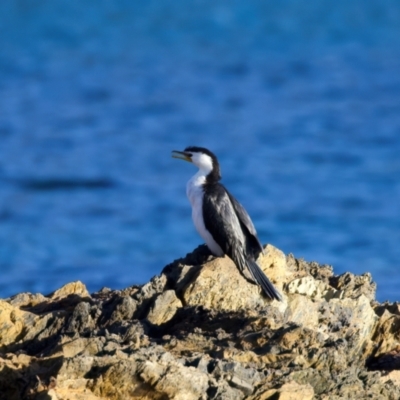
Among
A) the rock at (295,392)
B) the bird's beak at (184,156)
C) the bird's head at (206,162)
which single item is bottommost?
the rock at (295,392)

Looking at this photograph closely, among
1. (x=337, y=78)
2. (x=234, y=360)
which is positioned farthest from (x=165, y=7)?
(x=234, y=360)

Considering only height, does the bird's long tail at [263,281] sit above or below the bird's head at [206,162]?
below

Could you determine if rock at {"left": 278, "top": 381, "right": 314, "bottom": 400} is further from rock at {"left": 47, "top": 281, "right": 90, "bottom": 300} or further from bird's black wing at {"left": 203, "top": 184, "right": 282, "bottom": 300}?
bird's black wing at {"left": 203, "top": 184, "right": 282, "bottom": 300}

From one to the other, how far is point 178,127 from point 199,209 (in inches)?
603

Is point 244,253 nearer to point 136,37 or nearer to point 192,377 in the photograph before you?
point 192,377

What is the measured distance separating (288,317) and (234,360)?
116 centimetres

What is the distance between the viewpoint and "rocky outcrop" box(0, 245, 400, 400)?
5.38 metres

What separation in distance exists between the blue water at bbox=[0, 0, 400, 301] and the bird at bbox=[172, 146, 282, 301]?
19.0 ft

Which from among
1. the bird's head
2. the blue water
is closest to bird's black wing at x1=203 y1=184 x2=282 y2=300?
the bird's head

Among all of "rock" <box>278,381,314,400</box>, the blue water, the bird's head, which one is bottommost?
"rock" <box>278,381,314,400</box>

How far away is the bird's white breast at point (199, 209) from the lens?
8.50m

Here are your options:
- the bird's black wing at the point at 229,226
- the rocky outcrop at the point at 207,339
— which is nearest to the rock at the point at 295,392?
the rocky outcrop at the point at 207,339

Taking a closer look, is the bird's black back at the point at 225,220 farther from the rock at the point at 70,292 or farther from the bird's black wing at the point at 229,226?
the rock at the point at 70,292

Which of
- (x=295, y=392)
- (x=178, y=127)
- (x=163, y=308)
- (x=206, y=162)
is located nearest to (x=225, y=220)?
(x=206, y=162)
